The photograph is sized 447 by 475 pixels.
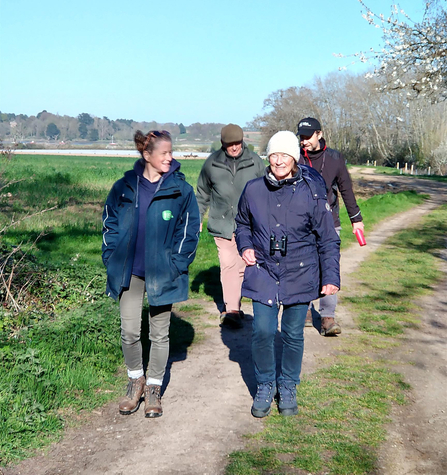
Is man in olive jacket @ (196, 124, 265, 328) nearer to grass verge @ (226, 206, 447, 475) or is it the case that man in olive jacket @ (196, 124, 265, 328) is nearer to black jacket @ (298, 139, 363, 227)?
black jacket @ (298, 139, 363, 227)

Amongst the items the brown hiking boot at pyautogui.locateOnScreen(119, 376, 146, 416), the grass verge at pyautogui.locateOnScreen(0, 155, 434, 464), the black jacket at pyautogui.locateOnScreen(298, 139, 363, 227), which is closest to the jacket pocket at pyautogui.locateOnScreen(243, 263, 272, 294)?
the brown hiking boot at pyautogui.locateOnScreen(119, 376, 146, 416)

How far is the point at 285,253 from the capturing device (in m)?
4.33

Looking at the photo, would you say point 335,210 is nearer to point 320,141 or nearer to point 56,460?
point 320,141

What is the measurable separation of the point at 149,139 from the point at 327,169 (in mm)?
2562

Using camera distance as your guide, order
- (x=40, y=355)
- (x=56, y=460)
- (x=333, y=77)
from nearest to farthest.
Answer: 1. (x=56, y=460)
2. (x=40, y=355)
3. (x=333, y=77)

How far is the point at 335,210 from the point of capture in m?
6.60

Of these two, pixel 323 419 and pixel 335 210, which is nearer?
pixel 323 419

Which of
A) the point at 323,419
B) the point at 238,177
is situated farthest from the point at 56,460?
the point at 238,177

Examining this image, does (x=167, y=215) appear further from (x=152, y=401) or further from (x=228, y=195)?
(x=228, y=195)

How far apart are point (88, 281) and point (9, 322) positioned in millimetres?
1369

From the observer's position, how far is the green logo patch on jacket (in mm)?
4363

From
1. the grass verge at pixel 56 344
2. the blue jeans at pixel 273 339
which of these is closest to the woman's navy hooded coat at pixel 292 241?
the blue jeans at pixel 273 339

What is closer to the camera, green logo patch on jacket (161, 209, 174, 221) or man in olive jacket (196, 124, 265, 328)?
green logo patch on jacket (161, 209, 174, 221)

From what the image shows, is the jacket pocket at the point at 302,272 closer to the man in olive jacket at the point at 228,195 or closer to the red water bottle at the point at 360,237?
the red water bottle at the point at 360,237
